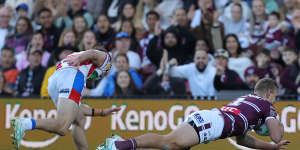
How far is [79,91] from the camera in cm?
910

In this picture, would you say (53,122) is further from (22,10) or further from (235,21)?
(22,10)

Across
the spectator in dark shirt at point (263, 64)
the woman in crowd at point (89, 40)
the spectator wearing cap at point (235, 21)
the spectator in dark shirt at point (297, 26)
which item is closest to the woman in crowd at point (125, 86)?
the woman in crowd at point (89, 40)

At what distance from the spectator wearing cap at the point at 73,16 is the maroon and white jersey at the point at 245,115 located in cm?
769

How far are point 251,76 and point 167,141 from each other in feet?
17.1

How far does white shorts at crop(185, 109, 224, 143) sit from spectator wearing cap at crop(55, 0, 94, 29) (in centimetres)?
769

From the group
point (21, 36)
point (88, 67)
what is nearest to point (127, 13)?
point (21, 36)

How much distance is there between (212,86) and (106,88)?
95.5 inches

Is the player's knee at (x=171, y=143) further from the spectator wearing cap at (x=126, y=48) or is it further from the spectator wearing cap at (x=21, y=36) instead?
the spectator wearing cap at (x=21, y=36)

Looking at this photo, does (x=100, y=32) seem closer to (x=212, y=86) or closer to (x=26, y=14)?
(x=26, y=14)

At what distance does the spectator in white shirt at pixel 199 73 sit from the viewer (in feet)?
41.5

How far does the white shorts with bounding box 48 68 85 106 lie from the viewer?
29.6 feet

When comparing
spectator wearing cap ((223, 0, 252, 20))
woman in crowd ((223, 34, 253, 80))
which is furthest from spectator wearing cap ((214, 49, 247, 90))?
spectator wearing cap ((223, 0, 252, 20))

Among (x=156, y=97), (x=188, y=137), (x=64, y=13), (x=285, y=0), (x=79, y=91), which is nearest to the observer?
(x=188, y=137)

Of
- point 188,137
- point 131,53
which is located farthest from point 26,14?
point 188,137
